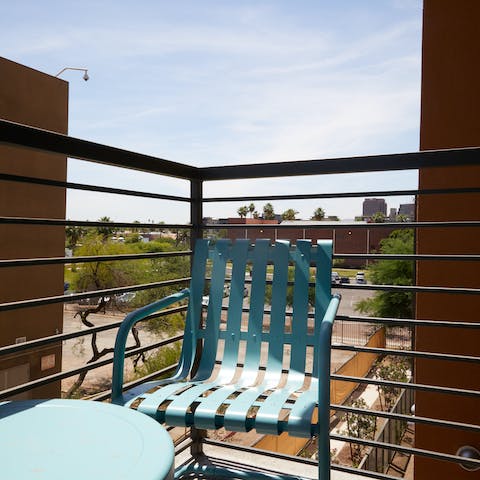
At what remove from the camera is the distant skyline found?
39.6 ft

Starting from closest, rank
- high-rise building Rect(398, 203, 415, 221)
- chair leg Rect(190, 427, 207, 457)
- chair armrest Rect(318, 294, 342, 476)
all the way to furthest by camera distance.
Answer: chair armrest Rect(318, 294, 342, 476)
chair leg Rect(190, 427, 207, 457)
high-rise building Rect(398, 203, 415, 221)

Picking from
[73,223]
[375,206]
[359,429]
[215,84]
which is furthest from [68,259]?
[215,84]

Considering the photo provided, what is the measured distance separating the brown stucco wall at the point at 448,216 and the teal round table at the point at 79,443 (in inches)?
112

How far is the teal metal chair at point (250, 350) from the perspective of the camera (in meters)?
1.26

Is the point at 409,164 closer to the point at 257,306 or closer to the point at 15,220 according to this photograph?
the point at 257,306

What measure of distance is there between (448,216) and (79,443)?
131 inches

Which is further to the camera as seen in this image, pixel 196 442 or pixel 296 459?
pixel 196 442

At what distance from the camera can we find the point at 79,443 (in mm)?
741

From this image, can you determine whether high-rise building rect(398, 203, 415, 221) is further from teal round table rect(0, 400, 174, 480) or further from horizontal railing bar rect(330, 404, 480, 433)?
teal round table rect(0, 400, 174, 480)

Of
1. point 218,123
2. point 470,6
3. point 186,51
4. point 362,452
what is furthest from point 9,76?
point 362,452

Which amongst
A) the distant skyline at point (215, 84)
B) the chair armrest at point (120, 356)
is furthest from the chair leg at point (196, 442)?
the distant skyline at point (215, 84)

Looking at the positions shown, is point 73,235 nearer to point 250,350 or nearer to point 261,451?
point 261,451

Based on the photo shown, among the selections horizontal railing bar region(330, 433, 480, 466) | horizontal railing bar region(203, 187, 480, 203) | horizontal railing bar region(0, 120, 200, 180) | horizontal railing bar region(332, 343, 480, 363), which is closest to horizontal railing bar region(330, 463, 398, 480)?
horizontal railing bar region(330, 433, 480, 466)

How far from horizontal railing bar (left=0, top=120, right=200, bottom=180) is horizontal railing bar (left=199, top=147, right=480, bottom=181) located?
213 mm
